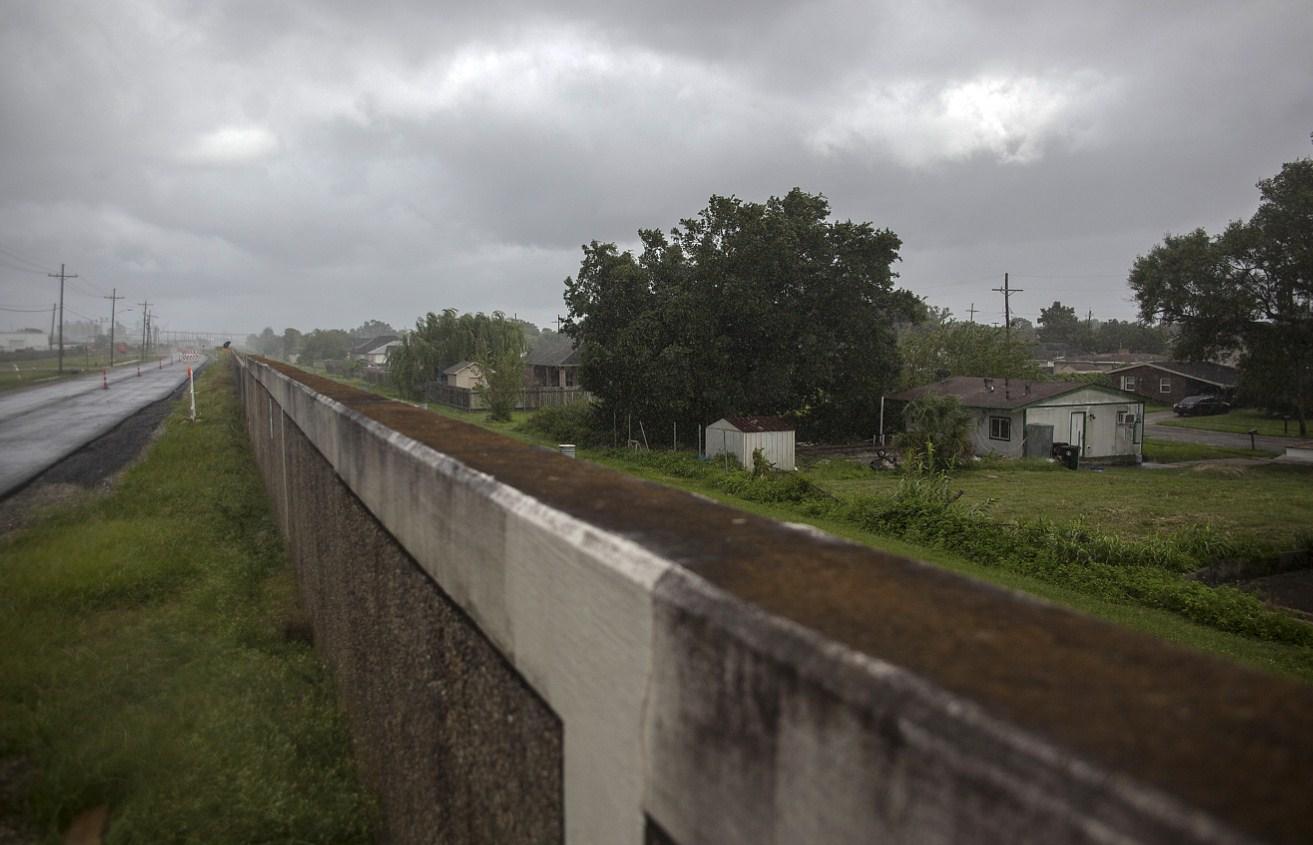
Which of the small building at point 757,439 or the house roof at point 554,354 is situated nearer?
the small building at point 757,439

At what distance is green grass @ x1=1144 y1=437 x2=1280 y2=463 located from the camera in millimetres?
29516

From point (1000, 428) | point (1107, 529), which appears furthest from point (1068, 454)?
point (1107, 529)

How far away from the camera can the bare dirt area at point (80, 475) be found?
385 inches

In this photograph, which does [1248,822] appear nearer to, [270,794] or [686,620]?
[686,620]

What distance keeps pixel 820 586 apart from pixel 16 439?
20.4m

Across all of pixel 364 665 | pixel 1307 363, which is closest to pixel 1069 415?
pixel 1307 363

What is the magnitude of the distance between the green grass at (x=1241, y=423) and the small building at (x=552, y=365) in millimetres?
33059

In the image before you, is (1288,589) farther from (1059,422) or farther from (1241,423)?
(1241,423)

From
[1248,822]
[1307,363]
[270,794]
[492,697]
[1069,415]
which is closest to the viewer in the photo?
[1248,822]

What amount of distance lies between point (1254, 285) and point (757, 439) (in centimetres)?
2126

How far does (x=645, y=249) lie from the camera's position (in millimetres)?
30688

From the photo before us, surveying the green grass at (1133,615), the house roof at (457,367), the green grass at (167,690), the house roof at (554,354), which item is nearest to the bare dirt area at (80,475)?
the green grass at (167,690)

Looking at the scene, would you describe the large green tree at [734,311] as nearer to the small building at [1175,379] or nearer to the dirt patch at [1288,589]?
the dirt patch at [1288,589]

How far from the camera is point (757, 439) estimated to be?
24844 millimetres
